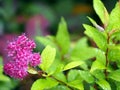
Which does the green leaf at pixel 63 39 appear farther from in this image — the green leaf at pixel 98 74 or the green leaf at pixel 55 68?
the green leaf at pixel 98 74

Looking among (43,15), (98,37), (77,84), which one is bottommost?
(43,15)

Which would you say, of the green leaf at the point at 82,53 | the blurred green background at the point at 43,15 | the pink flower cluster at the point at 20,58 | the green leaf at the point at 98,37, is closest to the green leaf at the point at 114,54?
the green leaf at the point at 98,37

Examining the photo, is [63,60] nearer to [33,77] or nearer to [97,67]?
[33,77]

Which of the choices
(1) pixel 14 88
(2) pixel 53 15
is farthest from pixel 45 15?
(1) pixel 14 88

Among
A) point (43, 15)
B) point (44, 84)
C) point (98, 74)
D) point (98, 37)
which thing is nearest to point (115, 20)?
point (98, 37)

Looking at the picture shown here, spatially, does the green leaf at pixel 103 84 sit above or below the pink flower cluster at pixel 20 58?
below

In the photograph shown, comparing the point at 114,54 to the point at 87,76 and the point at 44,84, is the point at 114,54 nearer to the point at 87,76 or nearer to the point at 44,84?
the point at 87,76
